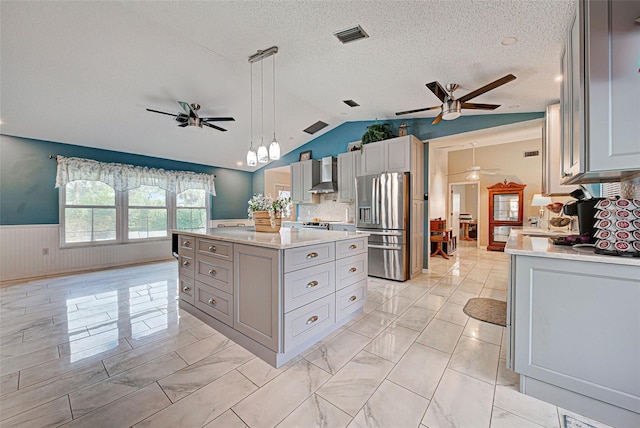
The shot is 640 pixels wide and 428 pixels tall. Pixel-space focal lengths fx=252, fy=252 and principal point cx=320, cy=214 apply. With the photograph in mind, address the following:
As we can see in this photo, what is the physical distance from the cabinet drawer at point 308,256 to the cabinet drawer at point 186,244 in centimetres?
137

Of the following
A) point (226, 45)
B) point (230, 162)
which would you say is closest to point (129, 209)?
point (230, 162)

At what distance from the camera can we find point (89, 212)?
500cm

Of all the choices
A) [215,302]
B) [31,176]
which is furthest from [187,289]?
[31,176]

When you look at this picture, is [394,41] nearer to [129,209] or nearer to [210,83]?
[210,83]

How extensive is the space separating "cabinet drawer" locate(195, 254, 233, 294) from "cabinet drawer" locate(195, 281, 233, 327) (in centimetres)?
6

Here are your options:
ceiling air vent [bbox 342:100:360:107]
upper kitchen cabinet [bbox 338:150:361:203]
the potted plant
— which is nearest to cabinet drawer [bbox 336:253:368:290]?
the potted plant

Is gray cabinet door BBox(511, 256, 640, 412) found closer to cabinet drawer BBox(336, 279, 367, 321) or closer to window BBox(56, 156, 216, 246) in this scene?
cabinet drawer BBox(336, 279, 367, 321)

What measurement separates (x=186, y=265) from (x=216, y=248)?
2.53ft

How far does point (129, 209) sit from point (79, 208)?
0.80m

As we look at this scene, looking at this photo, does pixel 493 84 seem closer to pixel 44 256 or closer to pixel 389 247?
pixel 389 247

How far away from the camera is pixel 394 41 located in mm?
2373

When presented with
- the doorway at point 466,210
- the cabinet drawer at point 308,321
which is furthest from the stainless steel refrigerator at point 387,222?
the doorway at point 466,210

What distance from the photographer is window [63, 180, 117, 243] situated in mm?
4785

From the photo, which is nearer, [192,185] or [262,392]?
[262,392]
